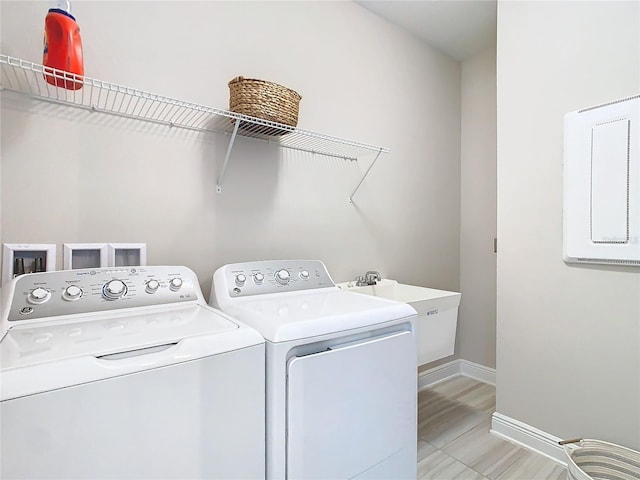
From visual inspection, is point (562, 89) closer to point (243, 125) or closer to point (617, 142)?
point (617, 142)

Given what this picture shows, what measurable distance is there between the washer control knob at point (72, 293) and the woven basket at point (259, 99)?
914mm

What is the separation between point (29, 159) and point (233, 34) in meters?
1.08

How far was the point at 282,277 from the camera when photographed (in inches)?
61.2

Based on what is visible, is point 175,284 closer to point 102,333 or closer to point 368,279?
point 102,333

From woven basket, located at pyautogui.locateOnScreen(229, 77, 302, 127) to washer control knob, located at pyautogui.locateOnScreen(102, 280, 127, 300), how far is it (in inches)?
32.9

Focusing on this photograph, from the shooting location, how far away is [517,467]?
5.60 ft

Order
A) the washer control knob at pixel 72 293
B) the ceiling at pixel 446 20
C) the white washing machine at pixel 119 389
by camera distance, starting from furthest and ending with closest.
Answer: the ceiling at pixel 446 20, the washer control knob at pixel 72 293, the white washing machine at pixel 119 389

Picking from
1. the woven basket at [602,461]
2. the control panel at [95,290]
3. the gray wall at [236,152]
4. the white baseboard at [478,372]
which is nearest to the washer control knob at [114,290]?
the control panel at [95,290]

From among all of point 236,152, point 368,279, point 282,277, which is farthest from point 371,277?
point 236,152

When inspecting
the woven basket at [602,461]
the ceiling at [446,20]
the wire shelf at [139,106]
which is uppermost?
the ceiling at [446,20]

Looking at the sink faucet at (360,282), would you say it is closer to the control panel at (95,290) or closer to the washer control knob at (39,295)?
the control panel at (95,290)

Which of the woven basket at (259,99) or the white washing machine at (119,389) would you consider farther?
the woven basket at (259,99)

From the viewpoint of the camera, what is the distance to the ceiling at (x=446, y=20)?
7.39 feet

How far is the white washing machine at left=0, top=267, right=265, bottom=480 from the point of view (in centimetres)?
68
